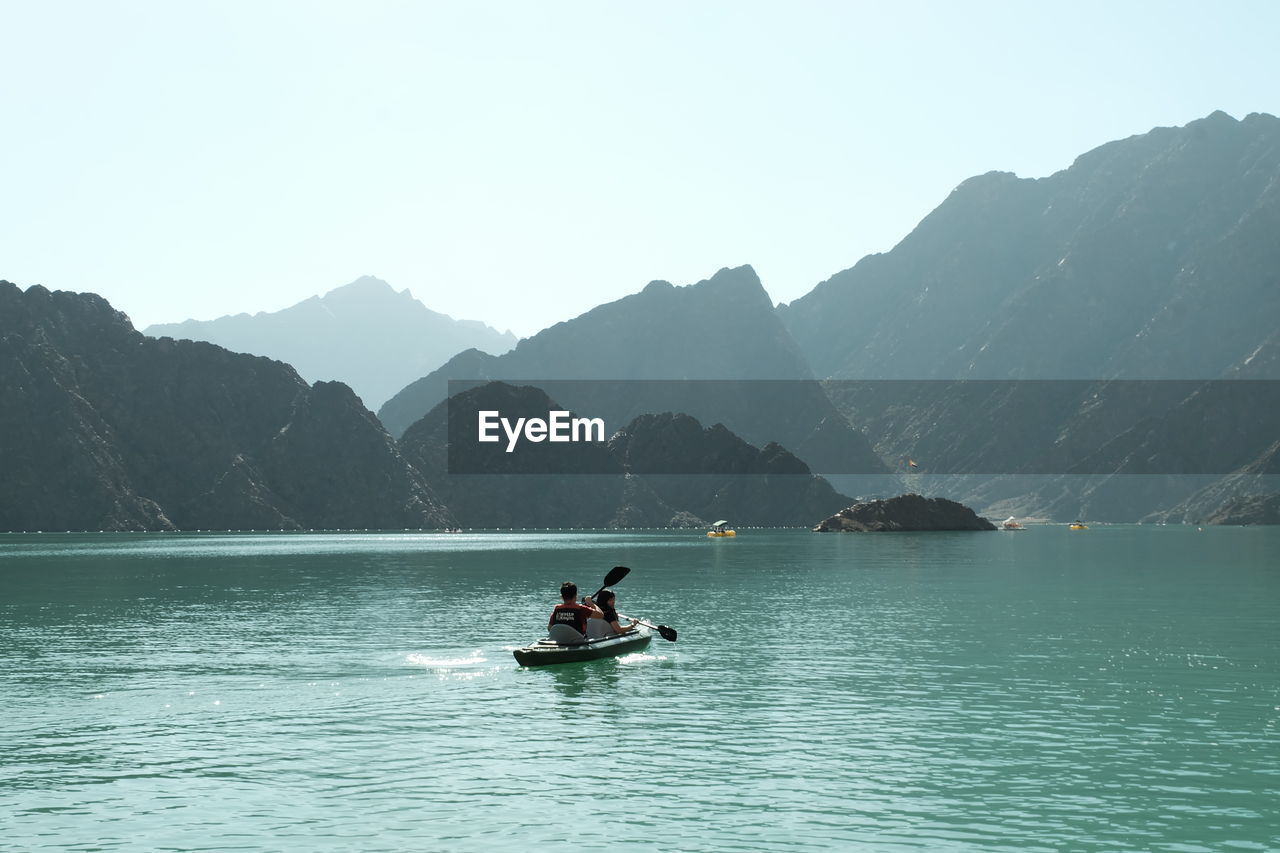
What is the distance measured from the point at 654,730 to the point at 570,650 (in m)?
16.2

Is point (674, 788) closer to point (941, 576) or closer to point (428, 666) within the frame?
point (428, 666)

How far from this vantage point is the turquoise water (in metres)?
27.8

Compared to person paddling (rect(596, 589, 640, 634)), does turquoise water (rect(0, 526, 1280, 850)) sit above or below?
below

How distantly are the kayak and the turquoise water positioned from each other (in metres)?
0.71

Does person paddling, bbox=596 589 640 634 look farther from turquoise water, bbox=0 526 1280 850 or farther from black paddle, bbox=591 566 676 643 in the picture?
turquoise water, bbox=0 526 1280 850

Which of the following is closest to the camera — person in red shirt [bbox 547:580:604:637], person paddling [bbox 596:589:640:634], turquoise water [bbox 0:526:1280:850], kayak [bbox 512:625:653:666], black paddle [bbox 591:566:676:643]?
turquoise water [bbox 0:526:1280:850]

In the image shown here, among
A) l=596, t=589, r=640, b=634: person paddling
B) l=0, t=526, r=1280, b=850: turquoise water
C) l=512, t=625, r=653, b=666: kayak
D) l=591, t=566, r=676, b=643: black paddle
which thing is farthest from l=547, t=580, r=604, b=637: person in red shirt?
l=591, t=566, r=676, b=643: black paddle

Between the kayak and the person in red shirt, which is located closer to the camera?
the kayak

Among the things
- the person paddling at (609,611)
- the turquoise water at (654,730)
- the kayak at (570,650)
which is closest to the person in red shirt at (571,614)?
the kayak at (570,650)

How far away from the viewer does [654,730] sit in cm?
4022

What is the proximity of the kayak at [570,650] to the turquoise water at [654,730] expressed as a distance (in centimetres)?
71

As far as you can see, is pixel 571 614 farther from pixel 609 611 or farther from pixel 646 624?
pixel 646 624

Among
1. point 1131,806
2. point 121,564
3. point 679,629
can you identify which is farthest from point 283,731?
point 121,564

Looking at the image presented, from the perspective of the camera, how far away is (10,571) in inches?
5423
